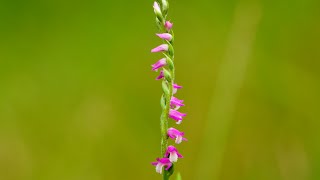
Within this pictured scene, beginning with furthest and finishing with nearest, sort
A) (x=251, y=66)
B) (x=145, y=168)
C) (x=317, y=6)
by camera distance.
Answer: (x=317, y=6) < (x=251, y=66) < (x=145, y=168)

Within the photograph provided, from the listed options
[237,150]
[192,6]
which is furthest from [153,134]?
[192,6]

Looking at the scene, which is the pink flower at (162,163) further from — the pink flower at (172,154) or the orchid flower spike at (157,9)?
the orchid flower spike at (157,9)

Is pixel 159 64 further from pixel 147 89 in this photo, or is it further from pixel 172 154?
pixel 147 89

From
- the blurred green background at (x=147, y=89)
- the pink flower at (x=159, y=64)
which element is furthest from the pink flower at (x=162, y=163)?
the blurred green background at (x=147, y=89)

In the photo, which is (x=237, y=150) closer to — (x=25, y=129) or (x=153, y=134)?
(x=153, y=134)

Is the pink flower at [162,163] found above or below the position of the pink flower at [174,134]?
below

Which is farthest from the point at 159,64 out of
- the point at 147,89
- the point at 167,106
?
the point at 147,89

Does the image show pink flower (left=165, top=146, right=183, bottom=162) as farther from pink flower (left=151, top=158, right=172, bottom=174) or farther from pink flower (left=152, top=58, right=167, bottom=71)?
pink flower (left=152, top=58, right=167, bottom=71)

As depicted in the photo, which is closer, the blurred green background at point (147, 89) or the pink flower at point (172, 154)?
the pink flower at point (172, 154)
